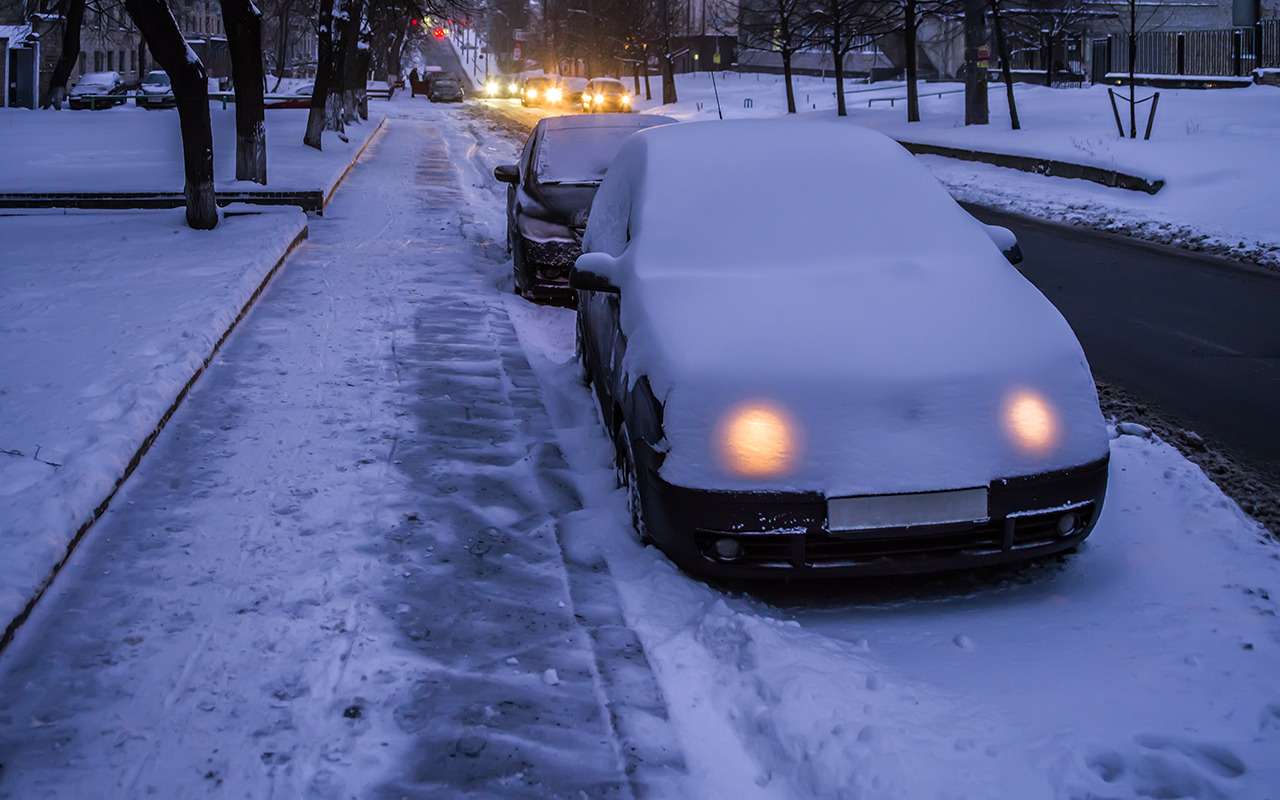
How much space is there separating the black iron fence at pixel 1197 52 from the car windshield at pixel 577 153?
25.0m

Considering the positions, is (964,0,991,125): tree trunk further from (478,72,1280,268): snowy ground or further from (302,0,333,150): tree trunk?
(302,0,333,150): tree trunk

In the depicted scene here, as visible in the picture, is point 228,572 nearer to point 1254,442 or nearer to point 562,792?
point 562,792

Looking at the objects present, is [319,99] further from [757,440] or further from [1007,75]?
[757,440]

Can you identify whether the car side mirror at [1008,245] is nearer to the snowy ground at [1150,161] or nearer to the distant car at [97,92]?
the snowy ground at [1150,161]

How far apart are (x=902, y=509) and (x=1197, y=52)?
121 ft

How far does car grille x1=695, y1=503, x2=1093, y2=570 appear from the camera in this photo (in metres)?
4.49

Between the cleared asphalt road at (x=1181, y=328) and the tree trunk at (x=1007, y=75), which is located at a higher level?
the tree trunk at (x=1007, y=75)

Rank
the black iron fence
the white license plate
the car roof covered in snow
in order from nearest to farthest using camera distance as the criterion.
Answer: the white license plate < the car roof covered in snow < the black iron fence

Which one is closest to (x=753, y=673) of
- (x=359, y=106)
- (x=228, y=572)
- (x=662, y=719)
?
(x=662, y=719)

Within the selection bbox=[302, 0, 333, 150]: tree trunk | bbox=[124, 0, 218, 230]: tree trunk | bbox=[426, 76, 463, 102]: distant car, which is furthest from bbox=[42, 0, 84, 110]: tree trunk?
bbox=[426, 76, 463, 102]: distant car

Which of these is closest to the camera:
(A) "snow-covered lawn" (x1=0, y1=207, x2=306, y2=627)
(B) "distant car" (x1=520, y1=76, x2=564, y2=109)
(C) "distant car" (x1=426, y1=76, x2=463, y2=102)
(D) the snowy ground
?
(A) "snow-covered lawn" (x1=0, y1=207, x2=306, y2=627)

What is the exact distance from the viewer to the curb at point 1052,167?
19.0 m

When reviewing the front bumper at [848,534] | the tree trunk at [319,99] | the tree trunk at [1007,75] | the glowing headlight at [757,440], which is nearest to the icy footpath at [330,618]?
the front bumper at [848,534]

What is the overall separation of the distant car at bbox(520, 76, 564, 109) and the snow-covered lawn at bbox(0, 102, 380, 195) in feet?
89.0
